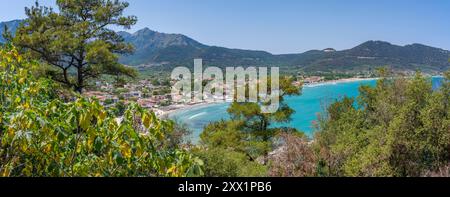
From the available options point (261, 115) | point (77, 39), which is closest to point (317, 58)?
point (261, 115)

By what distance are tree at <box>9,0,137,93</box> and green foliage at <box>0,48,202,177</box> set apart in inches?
301

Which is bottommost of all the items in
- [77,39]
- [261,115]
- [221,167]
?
[221,167]

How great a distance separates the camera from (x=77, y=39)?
34.0 feet

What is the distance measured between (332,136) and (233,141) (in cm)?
406

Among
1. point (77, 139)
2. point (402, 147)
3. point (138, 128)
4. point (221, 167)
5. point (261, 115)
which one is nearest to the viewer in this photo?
point (77, 139)

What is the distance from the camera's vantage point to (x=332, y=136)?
12.4m

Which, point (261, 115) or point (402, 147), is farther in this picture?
point (261, 115)

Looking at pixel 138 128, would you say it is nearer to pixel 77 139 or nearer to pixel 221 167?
pixel 77 139

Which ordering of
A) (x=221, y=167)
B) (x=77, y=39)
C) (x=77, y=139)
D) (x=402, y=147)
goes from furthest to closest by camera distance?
(x=77, y=39)
(x=221, y=167)
(x=402, y=147)
(x=77, y=139)

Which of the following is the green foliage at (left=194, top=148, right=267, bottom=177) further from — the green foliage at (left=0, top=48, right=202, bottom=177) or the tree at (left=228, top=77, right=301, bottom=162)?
the tree at (left=228, top=77, right=301, bottom=162)

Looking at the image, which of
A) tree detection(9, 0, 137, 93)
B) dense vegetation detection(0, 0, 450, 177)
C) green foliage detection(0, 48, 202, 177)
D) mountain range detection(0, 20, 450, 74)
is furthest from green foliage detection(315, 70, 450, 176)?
mountain range detection(0, 20, 450, 74)

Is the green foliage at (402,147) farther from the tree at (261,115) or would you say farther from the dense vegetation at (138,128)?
the tree at (261,115)

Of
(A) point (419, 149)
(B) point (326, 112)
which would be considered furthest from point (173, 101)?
(A) point (419, 149)

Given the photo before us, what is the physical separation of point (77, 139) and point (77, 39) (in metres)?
8.75
